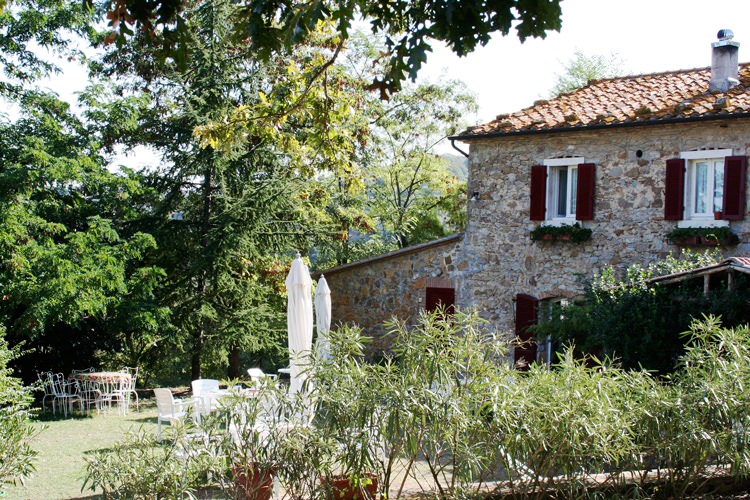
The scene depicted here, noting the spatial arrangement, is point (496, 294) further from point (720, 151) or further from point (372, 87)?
point (372, 87)

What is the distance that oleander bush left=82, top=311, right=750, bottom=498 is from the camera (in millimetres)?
5016

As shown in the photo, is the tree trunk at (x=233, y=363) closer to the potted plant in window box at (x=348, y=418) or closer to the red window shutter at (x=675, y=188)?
the red window shutter at (x=675, y=188)

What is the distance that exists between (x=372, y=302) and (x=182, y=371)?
596 centimetres

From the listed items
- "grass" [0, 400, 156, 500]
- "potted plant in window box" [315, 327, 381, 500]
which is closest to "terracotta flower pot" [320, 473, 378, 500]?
"potted plant in window box" [315, 327, 381, 500]

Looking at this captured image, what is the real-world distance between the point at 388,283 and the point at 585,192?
5.24 metres

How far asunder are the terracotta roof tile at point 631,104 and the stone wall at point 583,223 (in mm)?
264

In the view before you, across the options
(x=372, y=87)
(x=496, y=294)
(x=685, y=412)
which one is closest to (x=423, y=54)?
(x=372, y=87)

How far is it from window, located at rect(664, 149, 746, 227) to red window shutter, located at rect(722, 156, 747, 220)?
0.07 meters

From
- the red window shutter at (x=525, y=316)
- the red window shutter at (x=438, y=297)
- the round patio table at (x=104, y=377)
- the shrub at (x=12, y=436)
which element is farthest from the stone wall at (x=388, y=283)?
the shrub at (x=12, y=436)

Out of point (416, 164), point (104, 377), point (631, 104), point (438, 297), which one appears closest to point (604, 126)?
point (631, 104)

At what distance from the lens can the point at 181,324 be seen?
15336 millimetres

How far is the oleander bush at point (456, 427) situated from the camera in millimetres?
5016

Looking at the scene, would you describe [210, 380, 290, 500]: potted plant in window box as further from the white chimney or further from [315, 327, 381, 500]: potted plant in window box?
the white chimney

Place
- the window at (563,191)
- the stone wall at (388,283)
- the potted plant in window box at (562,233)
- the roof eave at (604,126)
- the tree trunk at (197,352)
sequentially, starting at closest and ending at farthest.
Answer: the roof eave at (604,126), the potted plant in window box at (562,233), the window at (563,191), the tree trunk at (197,352), the stone wall at (388,283)
